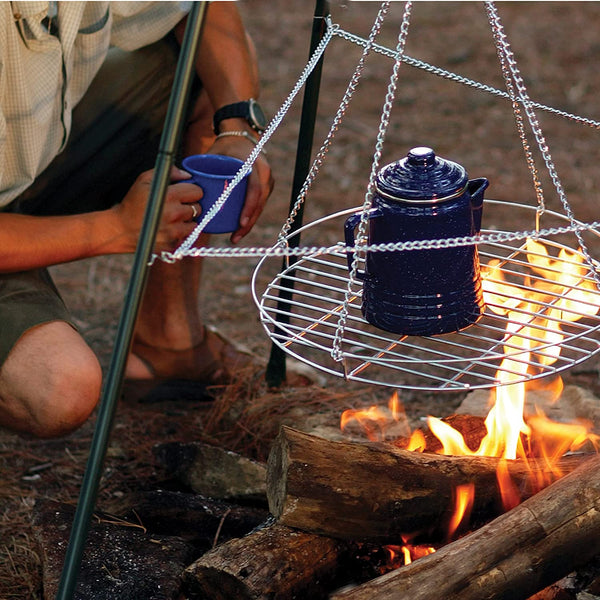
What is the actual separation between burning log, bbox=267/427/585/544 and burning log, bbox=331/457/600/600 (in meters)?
0.16

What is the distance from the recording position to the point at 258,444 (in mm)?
2498

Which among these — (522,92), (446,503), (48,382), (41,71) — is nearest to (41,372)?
(48,382)

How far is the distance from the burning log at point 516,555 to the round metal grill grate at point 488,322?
0.79 feet

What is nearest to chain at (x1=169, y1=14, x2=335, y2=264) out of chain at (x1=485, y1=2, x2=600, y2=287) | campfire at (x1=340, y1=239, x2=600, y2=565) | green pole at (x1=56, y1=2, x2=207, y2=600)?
green pole at (x1=56, y1=2, x2=207, y2=600)

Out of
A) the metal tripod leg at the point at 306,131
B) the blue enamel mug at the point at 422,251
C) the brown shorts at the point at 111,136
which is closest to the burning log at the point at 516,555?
the blue enamel mug at the point at 422,251

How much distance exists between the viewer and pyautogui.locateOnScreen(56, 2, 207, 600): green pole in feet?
4.28

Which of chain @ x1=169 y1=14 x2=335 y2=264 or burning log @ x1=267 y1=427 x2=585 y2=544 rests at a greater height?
chain @ x1=169 y1=14 x2=335 y2=264

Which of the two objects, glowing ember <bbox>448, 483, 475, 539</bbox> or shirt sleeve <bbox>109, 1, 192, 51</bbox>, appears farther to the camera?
shirt sleeve <bbox>109, 1, 192, 51</bbox>

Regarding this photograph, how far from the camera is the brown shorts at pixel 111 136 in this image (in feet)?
8.61

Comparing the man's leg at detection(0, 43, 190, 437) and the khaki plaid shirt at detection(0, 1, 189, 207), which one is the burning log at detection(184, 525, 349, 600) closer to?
the man's leg at detection(0, 43, 190, 437)

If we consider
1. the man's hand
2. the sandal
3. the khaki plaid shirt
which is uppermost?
the khaki plaid shirt

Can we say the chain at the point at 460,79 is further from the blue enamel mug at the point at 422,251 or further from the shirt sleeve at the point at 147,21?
the shirt sleeve at the point at 147,21

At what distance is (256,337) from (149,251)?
6.54ft

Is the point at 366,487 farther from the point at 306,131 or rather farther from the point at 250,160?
the point at 306,131
